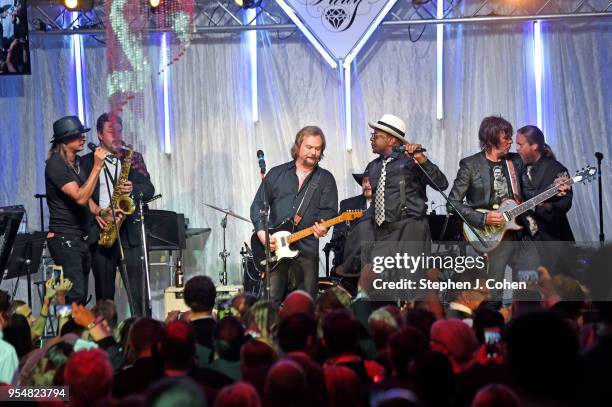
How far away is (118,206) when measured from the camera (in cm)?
976

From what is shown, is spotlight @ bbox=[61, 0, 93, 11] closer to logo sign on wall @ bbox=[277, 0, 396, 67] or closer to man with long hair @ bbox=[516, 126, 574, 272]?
logo sign on wall @ bbox=[277, 0, 396, 67]

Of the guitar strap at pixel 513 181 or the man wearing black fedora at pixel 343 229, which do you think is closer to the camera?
the guitar strap at pixel 513 181

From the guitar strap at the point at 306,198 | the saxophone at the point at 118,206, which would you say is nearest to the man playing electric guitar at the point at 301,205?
the guitar strap at the point at 306,198

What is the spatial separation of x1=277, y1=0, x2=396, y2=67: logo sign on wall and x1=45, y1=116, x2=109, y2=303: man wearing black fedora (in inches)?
148

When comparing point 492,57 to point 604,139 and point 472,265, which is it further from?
point 472,265

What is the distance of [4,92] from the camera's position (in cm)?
1291

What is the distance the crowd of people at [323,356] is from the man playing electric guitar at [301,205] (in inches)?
97.9

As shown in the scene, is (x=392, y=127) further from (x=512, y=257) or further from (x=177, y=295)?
(x=177, y=295)

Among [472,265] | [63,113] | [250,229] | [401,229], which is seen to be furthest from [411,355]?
[63,113]

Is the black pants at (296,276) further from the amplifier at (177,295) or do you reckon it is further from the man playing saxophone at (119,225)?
the amplifier at (177,295)

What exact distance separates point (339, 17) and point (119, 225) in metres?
4.37

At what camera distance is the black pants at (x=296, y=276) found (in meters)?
9.34

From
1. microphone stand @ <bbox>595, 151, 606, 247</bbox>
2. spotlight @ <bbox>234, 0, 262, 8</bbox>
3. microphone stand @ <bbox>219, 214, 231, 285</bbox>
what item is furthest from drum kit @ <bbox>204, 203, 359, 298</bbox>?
microphone stand @ <bbox>595, 151, 606, 247</bbox>

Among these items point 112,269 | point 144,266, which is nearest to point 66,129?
point 112,269
